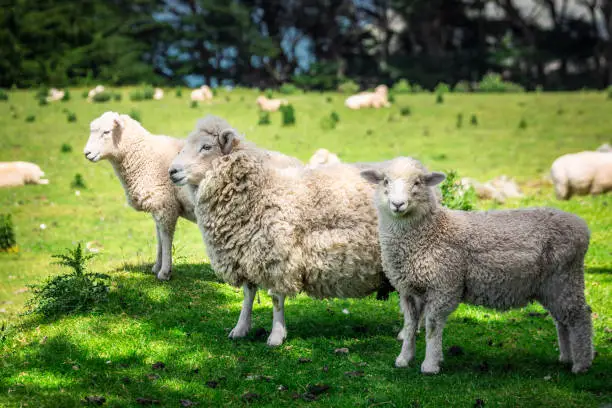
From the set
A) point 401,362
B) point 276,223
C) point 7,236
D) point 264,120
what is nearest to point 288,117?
point 264,120

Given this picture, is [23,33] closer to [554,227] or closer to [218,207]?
[218,207]

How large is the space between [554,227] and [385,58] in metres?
37.6

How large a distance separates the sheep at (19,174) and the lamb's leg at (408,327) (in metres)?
14.4

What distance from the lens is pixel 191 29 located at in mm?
41438

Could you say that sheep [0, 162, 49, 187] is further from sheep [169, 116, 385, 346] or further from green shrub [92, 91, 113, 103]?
sheep [169, 116, 385, 346]

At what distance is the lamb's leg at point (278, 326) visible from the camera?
790 cm

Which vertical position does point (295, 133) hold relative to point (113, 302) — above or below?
above

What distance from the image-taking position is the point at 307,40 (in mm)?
46562

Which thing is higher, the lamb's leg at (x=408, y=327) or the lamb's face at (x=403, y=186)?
the lamb's face at (x=403, y=186)

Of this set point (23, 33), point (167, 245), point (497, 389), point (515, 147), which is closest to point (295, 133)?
point (515, 147)

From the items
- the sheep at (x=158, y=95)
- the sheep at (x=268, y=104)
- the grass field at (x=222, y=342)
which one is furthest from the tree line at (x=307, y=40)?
the grass field at (x=222, y=342)

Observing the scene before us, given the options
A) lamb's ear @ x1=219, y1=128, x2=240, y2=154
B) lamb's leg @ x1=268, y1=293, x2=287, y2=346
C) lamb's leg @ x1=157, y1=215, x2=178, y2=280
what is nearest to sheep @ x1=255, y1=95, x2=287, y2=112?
lamb's leg @ x1=157, y1=215, x2=178, y2=280

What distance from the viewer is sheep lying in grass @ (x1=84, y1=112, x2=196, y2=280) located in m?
10.1

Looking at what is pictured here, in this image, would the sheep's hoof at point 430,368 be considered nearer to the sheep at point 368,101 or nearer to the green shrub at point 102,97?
the sheep at point 368,101
